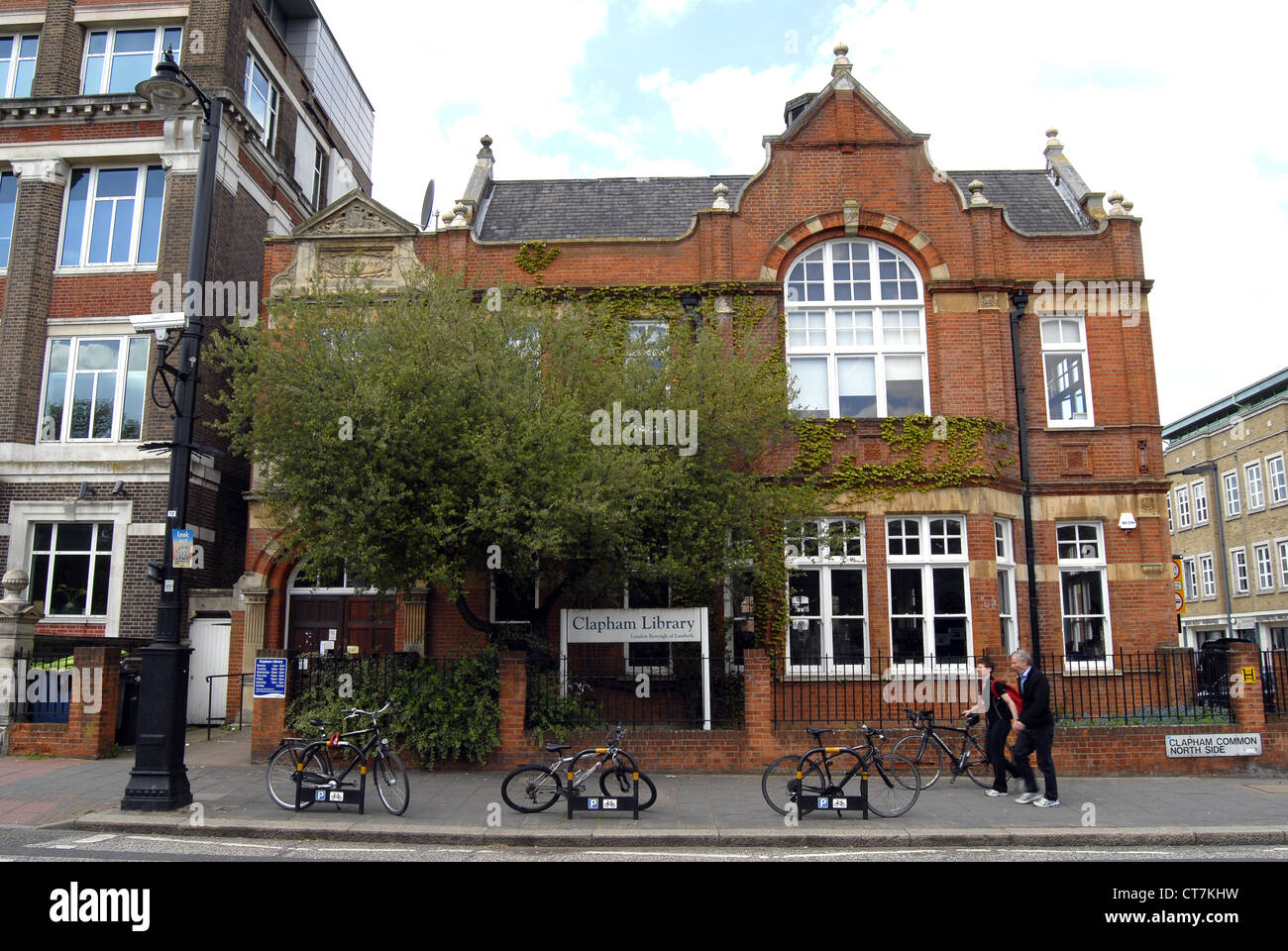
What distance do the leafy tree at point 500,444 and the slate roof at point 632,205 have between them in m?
5.83

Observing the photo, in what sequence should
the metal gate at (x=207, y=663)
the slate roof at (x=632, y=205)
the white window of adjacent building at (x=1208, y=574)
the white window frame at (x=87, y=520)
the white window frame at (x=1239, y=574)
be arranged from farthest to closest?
the white window of adjacent building at (x=1208, y=574) → the white window frame at (x=1239, y=574) → the slate roof at (x=632, y=205) → the white window frame at (x=87, y=520) → the metal gate at (x=207, y=663)

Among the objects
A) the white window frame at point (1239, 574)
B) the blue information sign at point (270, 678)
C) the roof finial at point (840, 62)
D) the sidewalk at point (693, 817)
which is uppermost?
the roof finial at point (840, 62)

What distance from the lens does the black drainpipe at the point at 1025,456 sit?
54.3ft

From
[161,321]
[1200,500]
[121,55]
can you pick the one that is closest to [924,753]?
[161,321]

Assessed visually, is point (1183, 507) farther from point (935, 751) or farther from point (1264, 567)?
point (935, 751)

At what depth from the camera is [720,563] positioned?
13547 millimetres

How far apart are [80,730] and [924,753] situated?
40.2ft

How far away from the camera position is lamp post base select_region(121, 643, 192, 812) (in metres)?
10.4

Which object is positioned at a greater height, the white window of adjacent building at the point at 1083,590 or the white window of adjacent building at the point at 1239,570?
the white window of adjacent building at the point at 1239,570

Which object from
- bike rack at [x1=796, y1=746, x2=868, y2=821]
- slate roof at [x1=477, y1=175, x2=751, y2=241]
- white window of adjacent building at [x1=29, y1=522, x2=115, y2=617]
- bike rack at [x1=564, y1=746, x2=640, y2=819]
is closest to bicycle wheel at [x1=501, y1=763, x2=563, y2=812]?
bike rack at [x1=564, y1=746, x2=640, y2=819]

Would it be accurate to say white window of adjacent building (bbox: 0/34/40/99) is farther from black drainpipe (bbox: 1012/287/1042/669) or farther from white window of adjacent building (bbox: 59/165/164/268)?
black drainpipe (bbox: 1012/287/1042/669)

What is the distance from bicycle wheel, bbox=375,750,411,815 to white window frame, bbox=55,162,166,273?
46.6ft

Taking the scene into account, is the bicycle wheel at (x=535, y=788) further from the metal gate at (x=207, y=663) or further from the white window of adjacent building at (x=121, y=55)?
the white window of adjacent building at (x=121, y=55)

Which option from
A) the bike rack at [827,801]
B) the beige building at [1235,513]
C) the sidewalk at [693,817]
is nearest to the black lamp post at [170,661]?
the sidewalk at [693,817]
